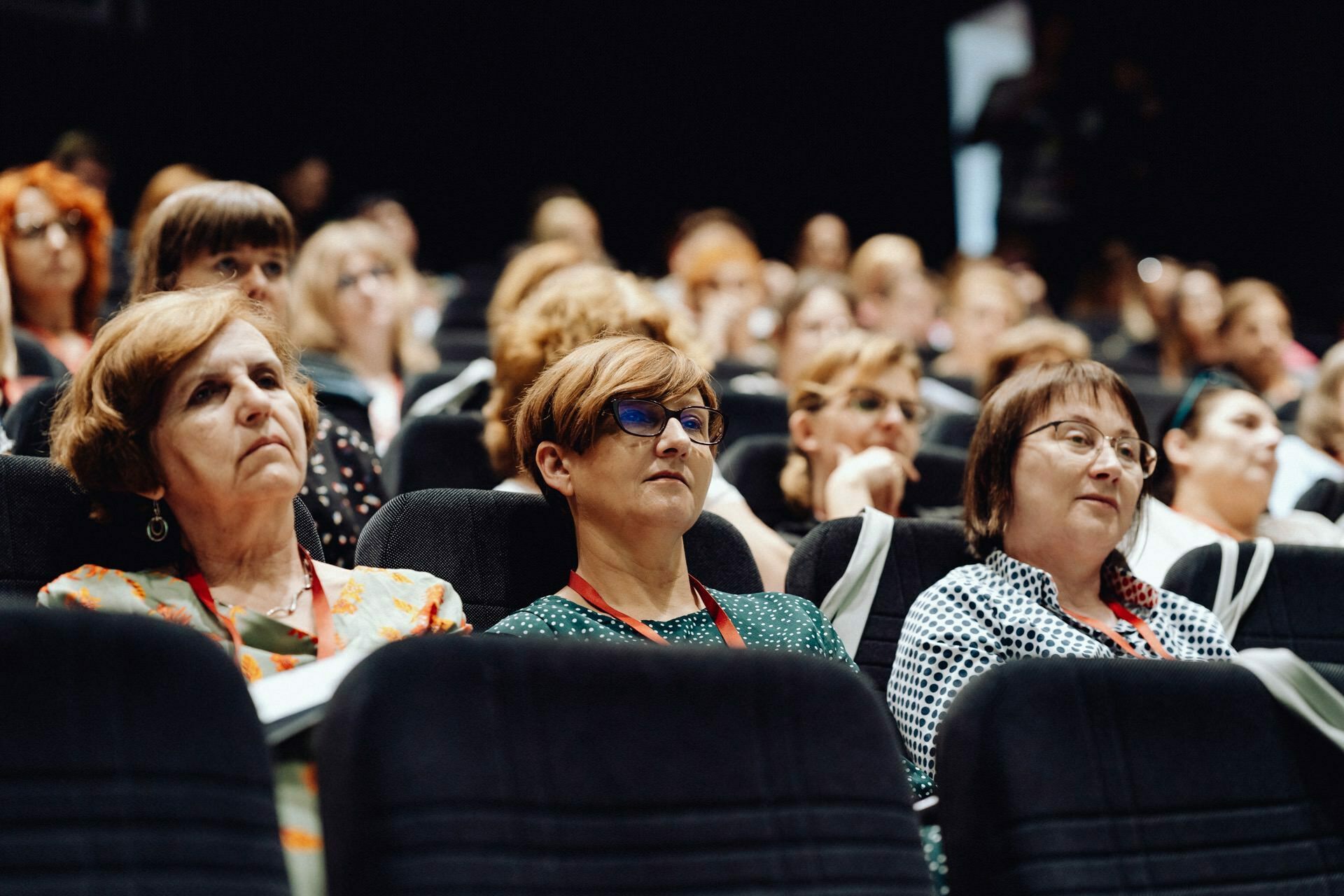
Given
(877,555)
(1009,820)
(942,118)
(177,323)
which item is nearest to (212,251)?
(177,323)

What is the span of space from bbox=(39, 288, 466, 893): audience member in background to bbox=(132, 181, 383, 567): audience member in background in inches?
18.9

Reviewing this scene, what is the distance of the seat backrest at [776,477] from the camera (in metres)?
2.53

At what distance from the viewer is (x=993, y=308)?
4.22 metres

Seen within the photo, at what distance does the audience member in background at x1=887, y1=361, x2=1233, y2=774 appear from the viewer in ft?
5.40

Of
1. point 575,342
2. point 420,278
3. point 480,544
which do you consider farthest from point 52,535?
point 420,278

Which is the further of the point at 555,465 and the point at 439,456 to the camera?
the point at 439,456

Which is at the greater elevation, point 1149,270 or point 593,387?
point 1149,270

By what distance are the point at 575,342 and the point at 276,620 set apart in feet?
2.73

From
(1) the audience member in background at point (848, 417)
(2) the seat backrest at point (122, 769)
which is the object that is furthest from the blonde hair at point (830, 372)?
(2) the seat backrest at point (122, 769)

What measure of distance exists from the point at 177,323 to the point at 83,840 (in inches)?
26.0

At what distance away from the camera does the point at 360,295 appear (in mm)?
3076

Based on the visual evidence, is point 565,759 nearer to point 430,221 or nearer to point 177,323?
point 177,323

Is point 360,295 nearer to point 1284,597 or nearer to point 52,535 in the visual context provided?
point 52,535

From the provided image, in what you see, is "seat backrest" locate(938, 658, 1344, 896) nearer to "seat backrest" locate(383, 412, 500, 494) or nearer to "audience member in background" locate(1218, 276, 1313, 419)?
"seat backrest" locate(383, 412, 500, 494)
